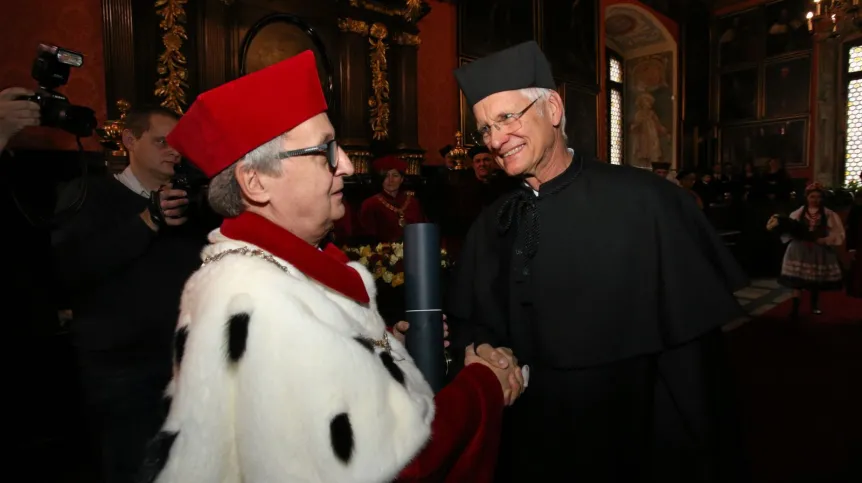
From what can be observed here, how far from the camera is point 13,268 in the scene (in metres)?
2.44

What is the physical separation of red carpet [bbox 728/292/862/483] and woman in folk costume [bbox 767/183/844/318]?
2.00 feet

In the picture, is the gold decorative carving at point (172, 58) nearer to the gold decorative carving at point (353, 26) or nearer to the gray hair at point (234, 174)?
the gold decorative carving at point (353, 26)

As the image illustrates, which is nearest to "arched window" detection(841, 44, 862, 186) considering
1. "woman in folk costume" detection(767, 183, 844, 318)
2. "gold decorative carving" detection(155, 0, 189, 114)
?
"woman in folk costume" detection(767, 183, 844, 318)

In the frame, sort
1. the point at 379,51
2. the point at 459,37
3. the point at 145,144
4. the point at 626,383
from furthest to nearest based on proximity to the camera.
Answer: the point at 459,37
the point at 379,51
the point at 145,144
the point at 626,383

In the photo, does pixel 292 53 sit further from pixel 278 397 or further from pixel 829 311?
pixel 829 311

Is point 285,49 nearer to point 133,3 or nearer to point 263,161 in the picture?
point 133,3

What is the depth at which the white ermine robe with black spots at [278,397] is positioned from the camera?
1.02m

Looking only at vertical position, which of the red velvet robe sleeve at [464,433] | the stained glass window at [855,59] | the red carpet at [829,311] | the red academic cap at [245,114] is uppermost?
the stained glass window at [855,59]

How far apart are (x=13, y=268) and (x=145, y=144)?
0.92 metres

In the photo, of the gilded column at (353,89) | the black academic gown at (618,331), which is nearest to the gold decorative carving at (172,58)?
the gilded column at (353,89)

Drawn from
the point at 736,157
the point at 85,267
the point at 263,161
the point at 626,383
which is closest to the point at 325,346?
the point at 263,161

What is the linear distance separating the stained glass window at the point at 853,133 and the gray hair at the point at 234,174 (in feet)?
58.9

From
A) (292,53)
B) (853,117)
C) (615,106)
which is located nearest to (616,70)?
(615,106)

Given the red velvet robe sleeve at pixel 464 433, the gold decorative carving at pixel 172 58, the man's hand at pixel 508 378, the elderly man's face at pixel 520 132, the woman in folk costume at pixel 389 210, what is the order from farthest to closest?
the woman in folk costume at pixel 389 210
the gold decorative carving at pixel 172 58
the elderly man's face at pixel 520 132
the man's hand at pixel 508 378
the red velvet robe sleeve at pixel 464 433
